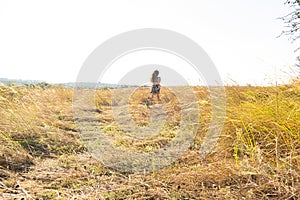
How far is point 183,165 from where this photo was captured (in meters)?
2.52

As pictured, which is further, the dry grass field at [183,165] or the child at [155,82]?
the child at [155,82]

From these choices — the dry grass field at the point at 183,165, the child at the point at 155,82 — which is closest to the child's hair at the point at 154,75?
the child at the point at 155,82

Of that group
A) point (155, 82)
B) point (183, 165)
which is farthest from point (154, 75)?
point (183, 165)

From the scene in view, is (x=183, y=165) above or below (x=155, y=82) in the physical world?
below

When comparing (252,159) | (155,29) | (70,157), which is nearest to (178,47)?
(155,29)

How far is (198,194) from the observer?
1.87m

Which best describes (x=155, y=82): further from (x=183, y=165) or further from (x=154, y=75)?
(x=183, y=165)

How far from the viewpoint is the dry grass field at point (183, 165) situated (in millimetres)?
1835

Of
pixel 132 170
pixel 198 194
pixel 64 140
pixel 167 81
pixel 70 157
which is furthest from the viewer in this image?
pixel 167 81

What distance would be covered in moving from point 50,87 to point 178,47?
4703 mm

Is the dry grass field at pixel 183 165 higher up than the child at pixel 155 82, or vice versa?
the child at pixel 155 82

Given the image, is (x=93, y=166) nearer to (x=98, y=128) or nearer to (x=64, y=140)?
(x=64, y=140)

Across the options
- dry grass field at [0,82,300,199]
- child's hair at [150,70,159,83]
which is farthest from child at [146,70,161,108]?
dry grass field at [0,82,300,199]

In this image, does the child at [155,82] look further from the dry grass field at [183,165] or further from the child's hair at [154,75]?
the dry grass field at [183,165]
